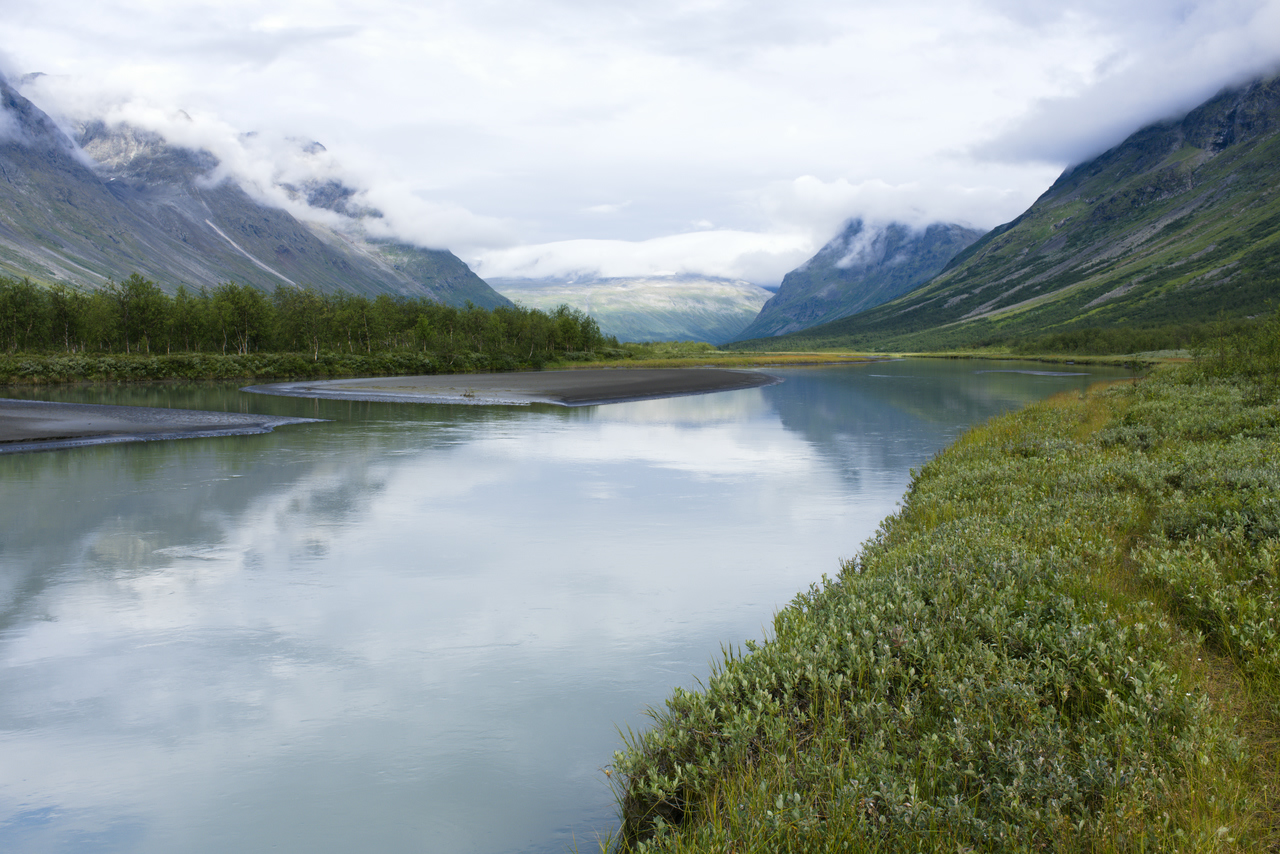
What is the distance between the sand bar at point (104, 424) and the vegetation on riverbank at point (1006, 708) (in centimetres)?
3710

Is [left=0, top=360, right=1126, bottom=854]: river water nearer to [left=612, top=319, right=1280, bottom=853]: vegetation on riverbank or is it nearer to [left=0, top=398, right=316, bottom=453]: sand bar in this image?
[left=612, top=319, right=1280, bottom=853]: vegetation on riverbank

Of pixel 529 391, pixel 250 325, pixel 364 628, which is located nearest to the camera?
pixel 364 628

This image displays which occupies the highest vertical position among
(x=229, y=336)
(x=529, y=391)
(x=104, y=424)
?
(x=229, y=336)

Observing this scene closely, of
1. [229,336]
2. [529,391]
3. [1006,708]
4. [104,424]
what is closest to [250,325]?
[229,336]

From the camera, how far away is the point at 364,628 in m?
13.2

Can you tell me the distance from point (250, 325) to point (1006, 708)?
144360 mm

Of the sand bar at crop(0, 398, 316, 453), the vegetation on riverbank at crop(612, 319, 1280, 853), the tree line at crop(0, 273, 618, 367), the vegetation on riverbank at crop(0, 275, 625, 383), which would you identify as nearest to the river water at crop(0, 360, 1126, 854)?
the vegetation on riverbank at crop(612, 319, 1280, 853)

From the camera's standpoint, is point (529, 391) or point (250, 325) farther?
point (250, 325)

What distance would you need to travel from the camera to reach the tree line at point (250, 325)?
381ft

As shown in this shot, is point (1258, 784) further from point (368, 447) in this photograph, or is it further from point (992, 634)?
point (368, 447)

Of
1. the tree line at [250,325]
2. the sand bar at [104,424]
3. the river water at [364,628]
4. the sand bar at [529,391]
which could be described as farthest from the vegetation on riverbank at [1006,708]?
the tree line at [250,325]

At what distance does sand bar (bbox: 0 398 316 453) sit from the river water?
15.3ft

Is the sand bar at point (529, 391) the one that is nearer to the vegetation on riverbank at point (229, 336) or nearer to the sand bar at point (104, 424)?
the sand bar at point (104, 424)

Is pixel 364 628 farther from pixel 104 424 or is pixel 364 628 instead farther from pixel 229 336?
pixel 229 336
